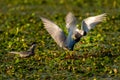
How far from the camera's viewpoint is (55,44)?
14.3m

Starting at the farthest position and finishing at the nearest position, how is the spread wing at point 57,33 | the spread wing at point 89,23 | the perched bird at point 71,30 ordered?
1. the spread wing at point 57,33
2. the perched bird at point 71,30
3. the spread wing at point 89,23

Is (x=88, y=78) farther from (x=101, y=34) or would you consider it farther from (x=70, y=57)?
(x=101, y=34)

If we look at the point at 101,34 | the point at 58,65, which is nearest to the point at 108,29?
the point at 101,34

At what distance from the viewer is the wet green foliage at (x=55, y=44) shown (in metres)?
11.3

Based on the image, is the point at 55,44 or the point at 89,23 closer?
the point at 89,23

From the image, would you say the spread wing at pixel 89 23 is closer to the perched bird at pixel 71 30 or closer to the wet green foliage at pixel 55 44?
the perched bird at pixel 71 30

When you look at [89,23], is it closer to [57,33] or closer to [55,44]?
[57,33]

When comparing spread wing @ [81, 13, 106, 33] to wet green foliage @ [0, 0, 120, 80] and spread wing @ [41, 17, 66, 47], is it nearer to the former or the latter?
spread wing @ [41, 17, 66, 47]

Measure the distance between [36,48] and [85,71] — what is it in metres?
2.62

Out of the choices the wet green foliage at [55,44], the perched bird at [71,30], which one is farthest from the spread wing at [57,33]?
the wet green foliage at [55,44]

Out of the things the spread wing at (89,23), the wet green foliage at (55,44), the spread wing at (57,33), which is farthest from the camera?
the spread wing at (57,33)

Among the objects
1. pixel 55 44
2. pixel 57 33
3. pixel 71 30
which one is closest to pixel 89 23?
pixel 71 30

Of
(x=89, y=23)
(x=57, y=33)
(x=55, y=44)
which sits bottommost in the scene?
(x=55, y=44)

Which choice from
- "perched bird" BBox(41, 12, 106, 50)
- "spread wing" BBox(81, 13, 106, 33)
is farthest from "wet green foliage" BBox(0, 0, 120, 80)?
"spread wing" BBox(81, 13, 106, 33)
